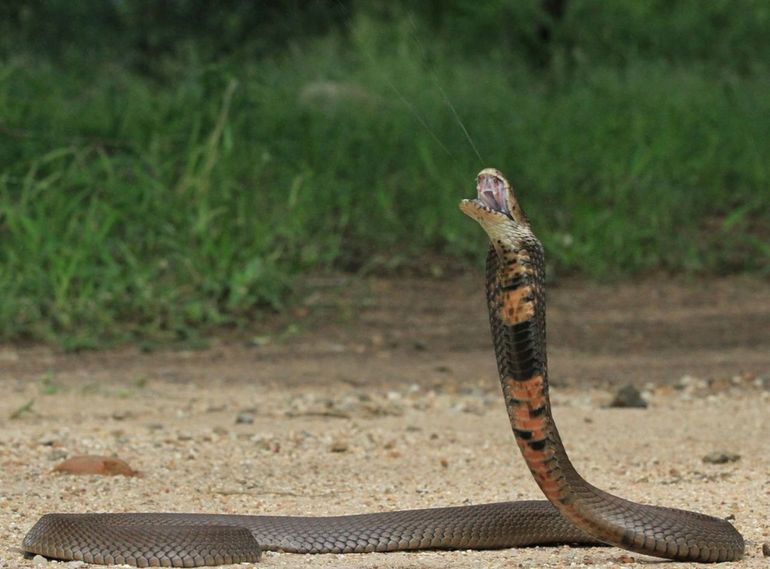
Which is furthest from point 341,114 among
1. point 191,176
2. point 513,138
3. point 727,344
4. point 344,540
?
point 344,540

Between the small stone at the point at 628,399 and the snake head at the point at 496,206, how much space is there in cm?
345

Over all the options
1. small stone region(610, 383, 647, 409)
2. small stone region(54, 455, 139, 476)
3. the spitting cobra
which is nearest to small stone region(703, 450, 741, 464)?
small stone region(610, 383, 647, 409)

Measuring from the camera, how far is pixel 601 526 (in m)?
3.40

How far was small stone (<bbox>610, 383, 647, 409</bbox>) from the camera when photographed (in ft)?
20.7

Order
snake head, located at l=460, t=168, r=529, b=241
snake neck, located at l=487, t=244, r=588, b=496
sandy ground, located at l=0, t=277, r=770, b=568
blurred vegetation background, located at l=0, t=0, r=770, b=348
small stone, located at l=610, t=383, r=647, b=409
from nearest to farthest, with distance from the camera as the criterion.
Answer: snake head, located at l=460, t=168, r=529, b=241 < snake neck, located at l=487, t=244, r=588, b=496 < sandy ground, located at l=0, t=277, r=770, b=568 < small stone, located at l=610, t=383, r=647, b=409 < blurred vegetation background, located at l=0, t=0, r=770, b=348

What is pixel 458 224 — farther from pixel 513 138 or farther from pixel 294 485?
pixel 294 485

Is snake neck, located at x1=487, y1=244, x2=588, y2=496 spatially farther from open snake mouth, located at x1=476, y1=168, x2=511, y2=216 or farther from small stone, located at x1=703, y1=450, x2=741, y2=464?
small stone, located at x1=703, y1=450, x2=741, y2=464

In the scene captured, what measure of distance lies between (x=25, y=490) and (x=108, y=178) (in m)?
3.85

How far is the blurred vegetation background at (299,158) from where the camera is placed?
765cm

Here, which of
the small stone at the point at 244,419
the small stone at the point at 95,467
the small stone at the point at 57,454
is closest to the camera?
the small stone at the point at 95,467

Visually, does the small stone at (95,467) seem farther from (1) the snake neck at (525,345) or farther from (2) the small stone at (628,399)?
(2) the small stone at (628,399)

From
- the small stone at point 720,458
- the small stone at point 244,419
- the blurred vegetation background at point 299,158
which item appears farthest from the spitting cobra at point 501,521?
the blurred vegetation background at point 299,158

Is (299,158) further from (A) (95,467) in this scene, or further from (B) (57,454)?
(A) (95,467)

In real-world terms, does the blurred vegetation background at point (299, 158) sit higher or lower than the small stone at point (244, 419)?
higher
